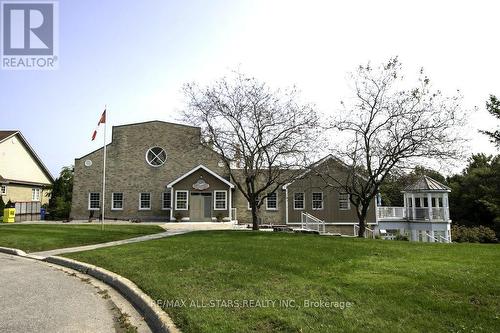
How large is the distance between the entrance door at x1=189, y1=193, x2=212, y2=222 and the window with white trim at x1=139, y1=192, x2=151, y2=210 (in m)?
4.76

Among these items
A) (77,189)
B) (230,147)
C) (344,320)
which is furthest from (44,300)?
(77,189)

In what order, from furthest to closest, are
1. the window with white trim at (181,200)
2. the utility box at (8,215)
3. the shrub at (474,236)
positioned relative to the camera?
the shrub at (474,236) < the window with white trim at (181,200) < the utility box at (8,215)

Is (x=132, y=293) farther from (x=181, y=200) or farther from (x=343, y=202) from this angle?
(x=343, y=202)

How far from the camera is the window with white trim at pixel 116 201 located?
3631 cm

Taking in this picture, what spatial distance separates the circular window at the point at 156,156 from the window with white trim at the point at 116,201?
4.04 m

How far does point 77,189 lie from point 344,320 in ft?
118

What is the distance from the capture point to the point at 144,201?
36.4m

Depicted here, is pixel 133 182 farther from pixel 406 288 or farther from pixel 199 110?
pixel 406 288

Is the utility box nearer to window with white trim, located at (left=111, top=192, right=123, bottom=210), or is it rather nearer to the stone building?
the stone building

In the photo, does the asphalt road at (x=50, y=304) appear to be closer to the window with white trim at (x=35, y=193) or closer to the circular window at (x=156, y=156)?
the circular window at (x=156, y=156)

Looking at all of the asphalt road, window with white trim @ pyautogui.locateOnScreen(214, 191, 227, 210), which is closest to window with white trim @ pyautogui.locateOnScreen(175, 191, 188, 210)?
window with white trim @ pyautogui.locateOnScreen(214, 191, 227, 210)

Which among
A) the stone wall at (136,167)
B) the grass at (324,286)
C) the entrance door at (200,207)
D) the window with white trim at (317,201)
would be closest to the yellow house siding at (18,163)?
the stone wall at (136,167)

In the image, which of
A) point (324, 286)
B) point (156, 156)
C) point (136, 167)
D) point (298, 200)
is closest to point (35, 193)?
point (136, 167)

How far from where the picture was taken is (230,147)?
23328 millimetres
